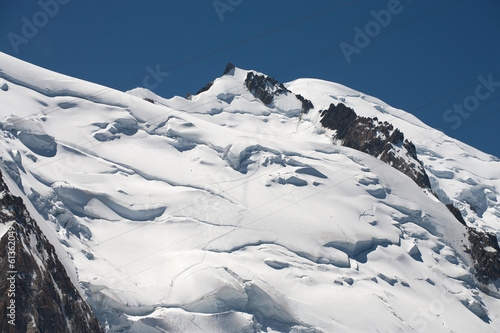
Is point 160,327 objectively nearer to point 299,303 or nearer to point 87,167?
point 299,303

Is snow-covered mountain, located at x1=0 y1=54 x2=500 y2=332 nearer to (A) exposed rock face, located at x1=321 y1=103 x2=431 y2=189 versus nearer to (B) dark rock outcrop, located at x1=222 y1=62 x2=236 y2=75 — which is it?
(A) exposed rock face, located at x1=321 y1=103 x2=431 y2=189

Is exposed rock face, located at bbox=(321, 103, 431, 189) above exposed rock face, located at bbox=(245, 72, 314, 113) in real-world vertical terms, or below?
below

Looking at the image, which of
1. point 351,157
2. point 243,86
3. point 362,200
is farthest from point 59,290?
point 243,86

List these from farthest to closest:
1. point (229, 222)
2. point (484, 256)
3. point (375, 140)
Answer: point (375, 140), point (484, 256), point (229, 222)

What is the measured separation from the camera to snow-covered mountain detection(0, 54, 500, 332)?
164ft

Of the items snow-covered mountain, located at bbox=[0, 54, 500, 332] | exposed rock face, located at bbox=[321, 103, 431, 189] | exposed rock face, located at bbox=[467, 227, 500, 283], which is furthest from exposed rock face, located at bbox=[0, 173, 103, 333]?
exposed rock face, located at bbox=[321, 103, 431, 189]

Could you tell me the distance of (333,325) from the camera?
5062cm

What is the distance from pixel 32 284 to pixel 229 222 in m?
25.9

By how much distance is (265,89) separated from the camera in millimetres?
106750

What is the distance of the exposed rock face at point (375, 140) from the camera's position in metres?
88.4

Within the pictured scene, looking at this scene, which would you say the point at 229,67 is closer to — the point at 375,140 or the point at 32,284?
the point at 375,140

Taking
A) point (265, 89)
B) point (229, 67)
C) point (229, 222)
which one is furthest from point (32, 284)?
point (229, 67)

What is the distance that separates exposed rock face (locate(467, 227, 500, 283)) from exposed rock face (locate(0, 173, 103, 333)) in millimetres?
46141

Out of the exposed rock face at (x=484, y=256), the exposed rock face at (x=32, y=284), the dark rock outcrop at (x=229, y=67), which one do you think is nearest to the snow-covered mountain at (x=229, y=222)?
the exposed rock face at (x=484, y=256)
